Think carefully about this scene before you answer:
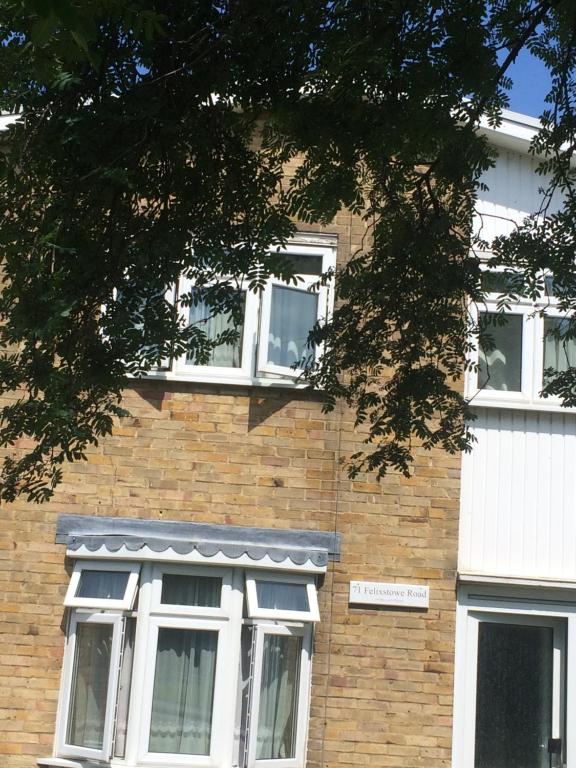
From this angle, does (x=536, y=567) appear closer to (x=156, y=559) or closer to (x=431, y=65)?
(x=156, y=559)

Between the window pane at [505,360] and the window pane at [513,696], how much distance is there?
235 centimetres

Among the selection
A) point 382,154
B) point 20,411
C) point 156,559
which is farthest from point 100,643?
point 382,154

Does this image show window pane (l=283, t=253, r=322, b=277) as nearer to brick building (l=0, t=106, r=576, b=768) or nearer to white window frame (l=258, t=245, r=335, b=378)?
white window frame (l=258, t=245, r=335, b=378)

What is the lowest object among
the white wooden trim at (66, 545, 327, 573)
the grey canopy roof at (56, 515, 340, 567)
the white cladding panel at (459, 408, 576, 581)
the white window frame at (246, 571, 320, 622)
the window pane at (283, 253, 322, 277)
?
the white window frame at (246, 571, 320, 622)

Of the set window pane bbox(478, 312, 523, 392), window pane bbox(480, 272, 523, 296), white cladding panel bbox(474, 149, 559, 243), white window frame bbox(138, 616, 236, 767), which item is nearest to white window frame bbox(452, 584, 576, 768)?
window pane bbox(478, 312, 523, 392)

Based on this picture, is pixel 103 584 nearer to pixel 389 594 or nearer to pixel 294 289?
pixel 389 594

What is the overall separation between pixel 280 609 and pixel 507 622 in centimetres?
226

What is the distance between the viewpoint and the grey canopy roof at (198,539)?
10266mm

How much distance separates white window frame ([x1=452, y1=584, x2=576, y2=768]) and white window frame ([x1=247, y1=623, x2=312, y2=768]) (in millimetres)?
1415

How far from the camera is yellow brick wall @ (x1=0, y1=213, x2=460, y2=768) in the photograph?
10.2m

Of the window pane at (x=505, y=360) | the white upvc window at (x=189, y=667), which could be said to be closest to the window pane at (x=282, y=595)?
the white upvc window at (x=189, y=667)

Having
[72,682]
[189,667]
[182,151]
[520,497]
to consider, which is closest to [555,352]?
[520,497]

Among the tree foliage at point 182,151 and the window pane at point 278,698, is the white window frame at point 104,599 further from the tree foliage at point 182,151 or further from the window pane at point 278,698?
the tree foliage at point 182,151

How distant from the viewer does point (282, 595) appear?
34.0 feet
